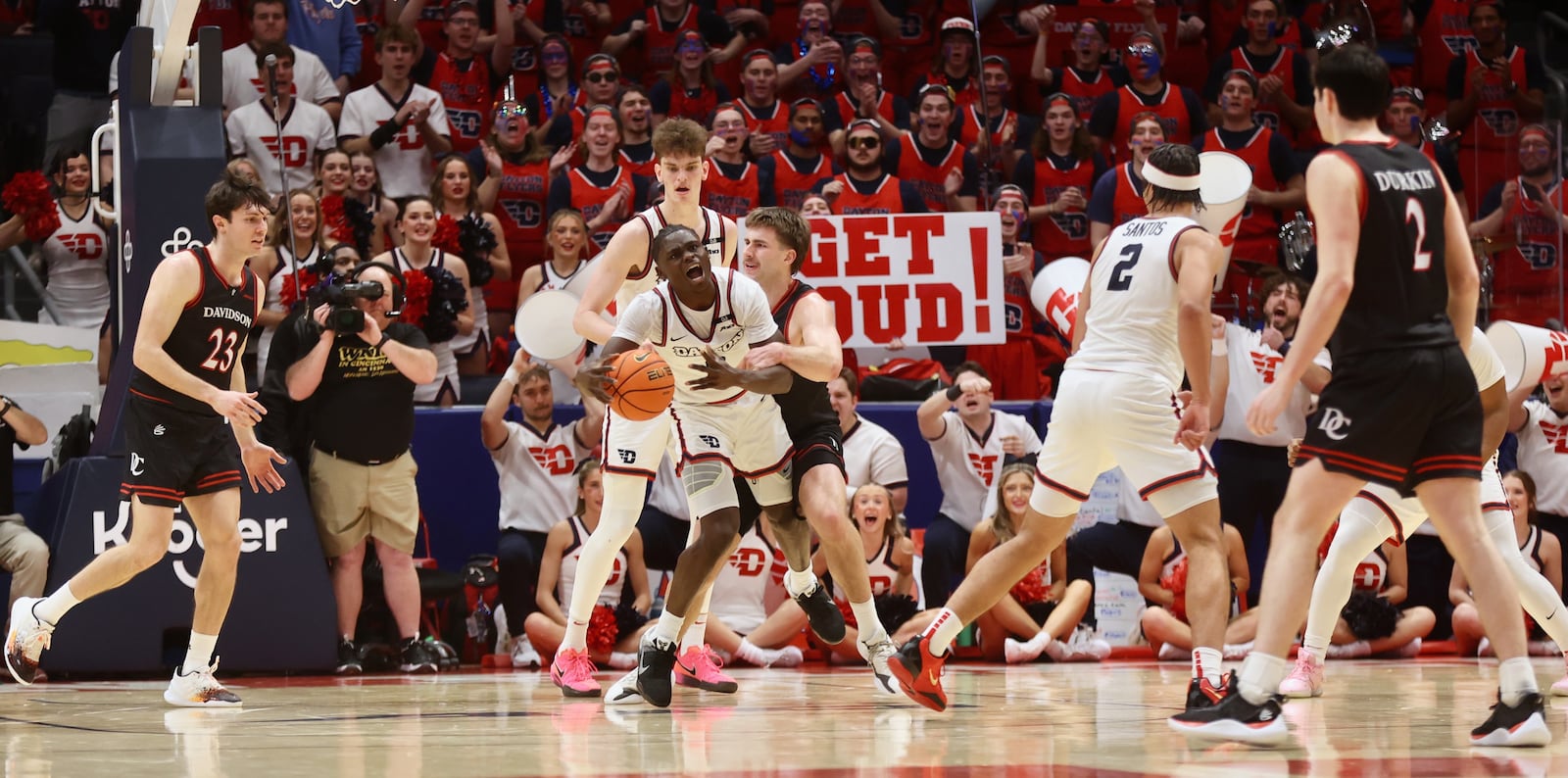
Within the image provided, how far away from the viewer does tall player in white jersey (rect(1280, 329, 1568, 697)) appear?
6699 millimetres

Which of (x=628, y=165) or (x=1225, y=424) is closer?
(x=1225, y=424)

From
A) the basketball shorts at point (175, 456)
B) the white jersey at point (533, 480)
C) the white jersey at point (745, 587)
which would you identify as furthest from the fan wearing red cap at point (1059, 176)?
the basketball shorts at point (175, 456)

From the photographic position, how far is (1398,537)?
6.96 metres

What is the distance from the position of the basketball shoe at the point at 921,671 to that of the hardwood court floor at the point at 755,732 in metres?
0.09

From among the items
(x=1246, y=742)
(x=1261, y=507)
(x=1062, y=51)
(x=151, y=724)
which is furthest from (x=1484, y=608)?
(x=1062, y=51)

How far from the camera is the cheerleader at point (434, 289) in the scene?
10.4 m

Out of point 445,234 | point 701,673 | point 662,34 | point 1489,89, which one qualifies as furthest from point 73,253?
point 1489,89

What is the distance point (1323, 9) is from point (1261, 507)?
6.33 m

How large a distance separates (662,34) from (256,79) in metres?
3.35

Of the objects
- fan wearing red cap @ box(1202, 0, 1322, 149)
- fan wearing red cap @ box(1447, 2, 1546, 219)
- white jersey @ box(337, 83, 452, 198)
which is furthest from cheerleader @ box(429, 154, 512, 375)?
fan wearing red cap @ box(1447, 2, 1546, 219)

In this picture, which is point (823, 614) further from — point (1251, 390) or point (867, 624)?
point (1251, 390)

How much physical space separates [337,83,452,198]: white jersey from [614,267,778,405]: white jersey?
570 cm

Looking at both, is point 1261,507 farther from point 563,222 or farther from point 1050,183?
point 563,222

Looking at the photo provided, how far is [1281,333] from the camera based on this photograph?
10.4 metres
